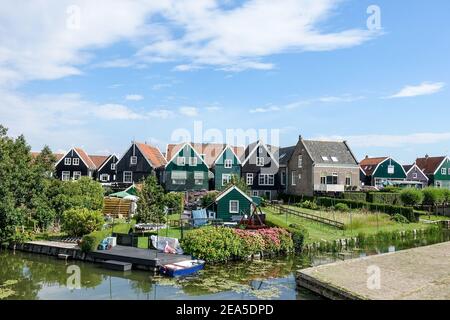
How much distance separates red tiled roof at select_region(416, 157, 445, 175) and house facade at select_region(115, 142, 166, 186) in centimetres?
3961

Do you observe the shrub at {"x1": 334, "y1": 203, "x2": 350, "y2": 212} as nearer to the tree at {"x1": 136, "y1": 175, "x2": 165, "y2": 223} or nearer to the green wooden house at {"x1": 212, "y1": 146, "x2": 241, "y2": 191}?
the green wooden house at {"x1": 212, "y1": 146, "x2": 241, "y2": 191}

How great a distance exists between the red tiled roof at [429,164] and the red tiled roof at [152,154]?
3884 centimetres

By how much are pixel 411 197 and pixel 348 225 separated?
15317mm

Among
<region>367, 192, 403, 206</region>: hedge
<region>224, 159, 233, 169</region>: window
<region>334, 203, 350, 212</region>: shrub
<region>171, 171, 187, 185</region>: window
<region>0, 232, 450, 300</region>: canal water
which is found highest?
<region>224, 159, 233, 169</region>: window

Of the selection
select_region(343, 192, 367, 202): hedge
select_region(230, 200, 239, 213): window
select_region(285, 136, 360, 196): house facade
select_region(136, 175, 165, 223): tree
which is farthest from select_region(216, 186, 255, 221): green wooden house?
select_region(285, 136, 360, 196): house facade

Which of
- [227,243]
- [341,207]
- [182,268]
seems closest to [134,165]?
[341,207]

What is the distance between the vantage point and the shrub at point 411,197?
4544 cm

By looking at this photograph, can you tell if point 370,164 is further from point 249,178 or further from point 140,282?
point 140,282

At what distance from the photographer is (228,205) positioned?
33.9m

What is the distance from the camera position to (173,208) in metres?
36.2

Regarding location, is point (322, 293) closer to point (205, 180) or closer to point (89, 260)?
point (89, 260)

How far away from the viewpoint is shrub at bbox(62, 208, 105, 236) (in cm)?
2656

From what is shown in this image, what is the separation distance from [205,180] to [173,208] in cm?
1393

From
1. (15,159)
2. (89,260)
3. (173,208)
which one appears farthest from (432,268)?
(15,159)
